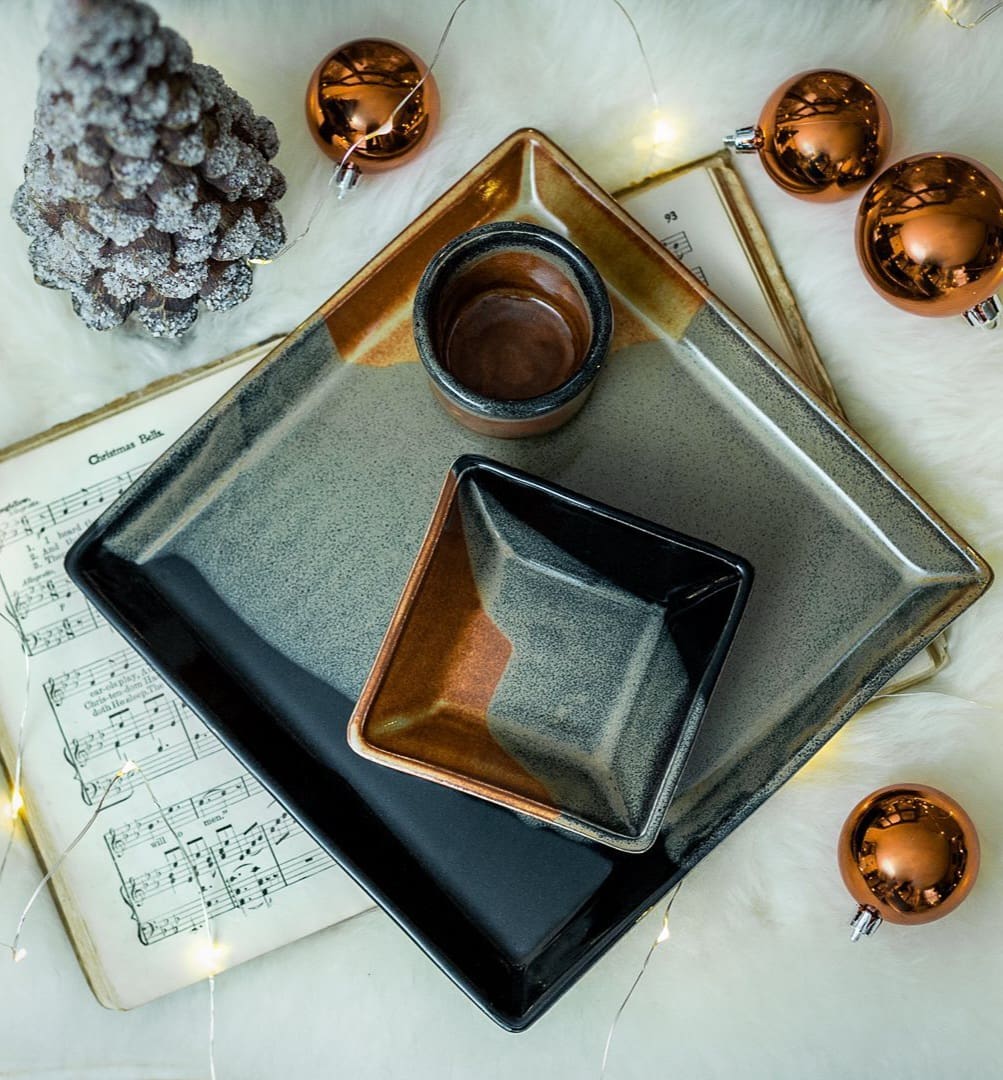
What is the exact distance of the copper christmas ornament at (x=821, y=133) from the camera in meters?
0.67

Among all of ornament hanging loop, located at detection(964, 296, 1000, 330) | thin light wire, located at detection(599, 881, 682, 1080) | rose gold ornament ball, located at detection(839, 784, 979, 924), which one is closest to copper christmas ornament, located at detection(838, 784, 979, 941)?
rose gold ornament ball, located at detection(839, 784, 979, 924)

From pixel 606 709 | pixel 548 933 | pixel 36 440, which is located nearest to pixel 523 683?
pixel 606 709

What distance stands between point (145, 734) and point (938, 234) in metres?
0.63

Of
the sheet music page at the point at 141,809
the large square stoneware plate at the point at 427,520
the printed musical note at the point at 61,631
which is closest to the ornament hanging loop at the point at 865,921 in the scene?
the large square stoneware plate at the point at 427,520

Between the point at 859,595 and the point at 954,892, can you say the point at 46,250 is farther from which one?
the point at 954,892

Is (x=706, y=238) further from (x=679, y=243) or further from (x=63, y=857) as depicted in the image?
(x=63, y=857)

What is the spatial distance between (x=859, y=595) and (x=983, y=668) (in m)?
0.13

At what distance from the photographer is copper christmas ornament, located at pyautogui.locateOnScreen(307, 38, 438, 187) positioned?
0.68 m

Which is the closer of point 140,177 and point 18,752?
point 140,177

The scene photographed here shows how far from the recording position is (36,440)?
74cm

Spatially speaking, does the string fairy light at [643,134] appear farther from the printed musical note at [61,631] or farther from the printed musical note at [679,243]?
the printed musical note at [61,631]

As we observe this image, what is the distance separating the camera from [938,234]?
25.3 inches

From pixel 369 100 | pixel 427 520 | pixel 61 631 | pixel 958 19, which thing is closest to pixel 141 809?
pixel 61 631

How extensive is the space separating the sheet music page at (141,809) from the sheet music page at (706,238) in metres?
0.31
